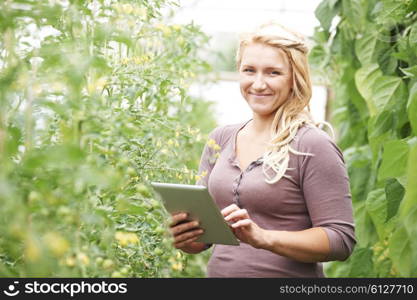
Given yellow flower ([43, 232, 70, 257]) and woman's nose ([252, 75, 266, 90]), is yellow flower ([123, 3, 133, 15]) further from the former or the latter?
yellow flower ([43, 232, 70, 257])

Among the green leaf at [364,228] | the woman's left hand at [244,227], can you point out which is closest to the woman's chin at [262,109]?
the woman's left hand at [244,227]

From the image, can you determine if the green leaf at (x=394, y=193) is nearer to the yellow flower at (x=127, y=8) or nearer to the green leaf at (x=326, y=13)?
the green leaf at (x=326, y=13)

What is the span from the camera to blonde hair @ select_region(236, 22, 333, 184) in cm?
155

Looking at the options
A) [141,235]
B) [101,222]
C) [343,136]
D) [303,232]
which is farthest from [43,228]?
[343,136]

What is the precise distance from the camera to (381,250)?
2279mm

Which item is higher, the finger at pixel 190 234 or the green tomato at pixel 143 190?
the green tomato at pixel 143 190

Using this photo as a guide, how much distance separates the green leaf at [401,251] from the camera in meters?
1.82

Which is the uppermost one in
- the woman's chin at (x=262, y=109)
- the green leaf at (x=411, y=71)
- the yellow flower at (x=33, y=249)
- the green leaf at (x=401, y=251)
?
the yellow flower at (x=33, y=249)

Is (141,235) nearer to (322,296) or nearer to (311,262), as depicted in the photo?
(322,296)

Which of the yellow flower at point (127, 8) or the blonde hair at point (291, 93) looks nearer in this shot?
the yellow flower at point (127, 8)

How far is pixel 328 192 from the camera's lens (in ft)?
4.88

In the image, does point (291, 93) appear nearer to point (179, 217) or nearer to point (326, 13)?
point (179, 217)

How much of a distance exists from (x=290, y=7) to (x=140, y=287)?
13.6ft

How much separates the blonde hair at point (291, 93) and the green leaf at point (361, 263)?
910 mm
